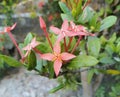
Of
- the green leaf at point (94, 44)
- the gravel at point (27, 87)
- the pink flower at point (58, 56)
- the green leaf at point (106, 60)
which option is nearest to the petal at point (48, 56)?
the pink flower at point (58, 56)

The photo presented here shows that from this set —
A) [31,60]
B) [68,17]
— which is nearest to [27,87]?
[68,17]

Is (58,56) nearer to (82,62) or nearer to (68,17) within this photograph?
(82,62)

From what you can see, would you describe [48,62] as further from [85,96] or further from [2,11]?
[2,11]

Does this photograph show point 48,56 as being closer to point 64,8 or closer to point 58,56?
point 58,56

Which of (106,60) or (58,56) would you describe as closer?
(58,56)

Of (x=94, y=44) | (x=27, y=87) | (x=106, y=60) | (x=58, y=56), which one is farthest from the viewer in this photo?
(x=27, y=87)

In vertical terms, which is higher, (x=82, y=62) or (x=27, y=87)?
(x=82, y=62)

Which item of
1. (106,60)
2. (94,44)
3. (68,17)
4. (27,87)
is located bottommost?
(27,87)

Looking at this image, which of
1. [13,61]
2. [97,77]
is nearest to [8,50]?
A: [97,77]

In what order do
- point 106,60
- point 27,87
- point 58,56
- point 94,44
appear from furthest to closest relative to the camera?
1. point 27,87
2. point 106,60
3. point 94,44
4. point 58,56
